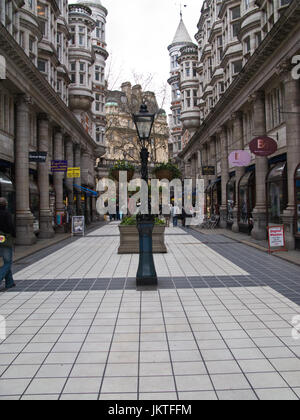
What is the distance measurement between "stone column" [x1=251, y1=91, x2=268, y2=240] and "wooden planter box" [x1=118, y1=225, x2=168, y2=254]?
20.2 feet

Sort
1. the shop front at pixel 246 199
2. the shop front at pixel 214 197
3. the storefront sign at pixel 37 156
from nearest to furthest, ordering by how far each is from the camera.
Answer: the storefront sign at pixel 37 156
the shop front at pixel 246 199
the shop front at pixel 214 197

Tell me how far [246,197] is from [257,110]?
5.30 m

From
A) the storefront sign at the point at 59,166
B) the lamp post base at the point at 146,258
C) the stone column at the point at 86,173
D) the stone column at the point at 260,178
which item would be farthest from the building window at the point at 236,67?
the lamp post base at the point at 146,258

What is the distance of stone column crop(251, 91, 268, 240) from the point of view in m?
19.2

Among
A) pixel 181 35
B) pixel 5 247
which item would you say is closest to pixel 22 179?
pixel 5 247

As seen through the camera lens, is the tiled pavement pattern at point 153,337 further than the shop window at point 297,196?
No

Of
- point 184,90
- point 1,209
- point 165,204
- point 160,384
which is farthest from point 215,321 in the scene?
point 184,90

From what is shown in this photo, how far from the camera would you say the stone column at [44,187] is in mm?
22641

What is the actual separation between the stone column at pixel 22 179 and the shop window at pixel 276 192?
1193cm

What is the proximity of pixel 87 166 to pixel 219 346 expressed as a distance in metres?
34.3

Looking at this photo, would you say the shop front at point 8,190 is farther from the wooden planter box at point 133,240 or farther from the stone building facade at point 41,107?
the wooden planter box at point 133,240

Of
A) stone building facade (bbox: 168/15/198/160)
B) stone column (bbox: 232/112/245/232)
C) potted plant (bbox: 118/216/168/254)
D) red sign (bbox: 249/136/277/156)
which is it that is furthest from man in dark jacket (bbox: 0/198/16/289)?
Result: stone building facade (bbox: 168/15/198/160)

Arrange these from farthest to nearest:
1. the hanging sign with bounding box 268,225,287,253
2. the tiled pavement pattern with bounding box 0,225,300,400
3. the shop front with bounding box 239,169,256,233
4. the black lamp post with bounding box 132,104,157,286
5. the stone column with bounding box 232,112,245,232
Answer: the stone column with bounding box 232,112,245,232 → the shop front with bounding box 239,169,256,233 → the hanging sign with bounding box 268,225,287,253 → the black lamp post with bounding box 132,104,157,286 → the tiled pavement pattern with bounding box 0,225,300,400

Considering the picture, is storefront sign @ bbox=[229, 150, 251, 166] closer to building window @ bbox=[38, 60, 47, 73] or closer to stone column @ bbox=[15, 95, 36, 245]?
stone column @ bbox=[15, 95, 36, 245]
